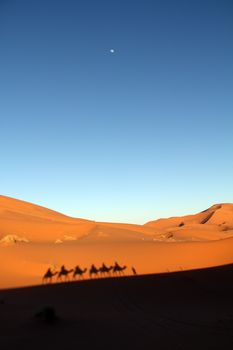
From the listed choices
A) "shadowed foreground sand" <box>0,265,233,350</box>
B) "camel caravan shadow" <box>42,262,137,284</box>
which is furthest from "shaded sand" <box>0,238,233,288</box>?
"shadowed foreground sand" <box>0,265,233,350</box>

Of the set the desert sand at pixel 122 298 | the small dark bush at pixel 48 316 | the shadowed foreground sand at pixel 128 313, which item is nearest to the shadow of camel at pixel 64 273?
the desert sand at pixel 122 298

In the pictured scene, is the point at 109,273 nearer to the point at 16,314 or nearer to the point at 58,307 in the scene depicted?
the point at 58,307

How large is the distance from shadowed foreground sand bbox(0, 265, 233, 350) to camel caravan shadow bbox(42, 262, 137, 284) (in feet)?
3.86

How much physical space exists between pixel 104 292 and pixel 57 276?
3.99 meters

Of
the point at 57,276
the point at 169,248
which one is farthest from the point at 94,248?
the point at 57,276

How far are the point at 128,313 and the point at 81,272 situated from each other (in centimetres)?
804

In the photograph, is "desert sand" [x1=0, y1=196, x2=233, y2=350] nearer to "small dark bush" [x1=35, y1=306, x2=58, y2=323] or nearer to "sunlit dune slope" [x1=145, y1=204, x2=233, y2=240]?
"small dark bush" [x1=35, y1=306, x2=58, y2=323]

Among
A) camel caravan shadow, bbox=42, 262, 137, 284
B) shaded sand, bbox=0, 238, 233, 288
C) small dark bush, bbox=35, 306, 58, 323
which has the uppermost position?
shaded sand, bbox=0, 238, 233, 288

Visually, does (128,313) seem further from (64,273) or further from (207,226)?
(207,226)

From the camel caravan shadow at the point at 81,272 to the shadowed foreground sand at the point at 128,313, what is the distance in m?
1.18

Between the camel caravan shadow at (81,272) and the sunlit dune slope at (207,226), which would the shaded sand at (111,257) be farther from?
the sunlit dune slope at (207,226)

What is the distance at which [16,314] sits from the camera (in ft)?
35.8

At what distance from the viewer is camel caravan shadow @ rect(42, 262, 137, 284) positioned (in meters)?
18.9

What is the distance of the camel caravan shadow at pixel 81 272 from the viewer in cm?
1886
